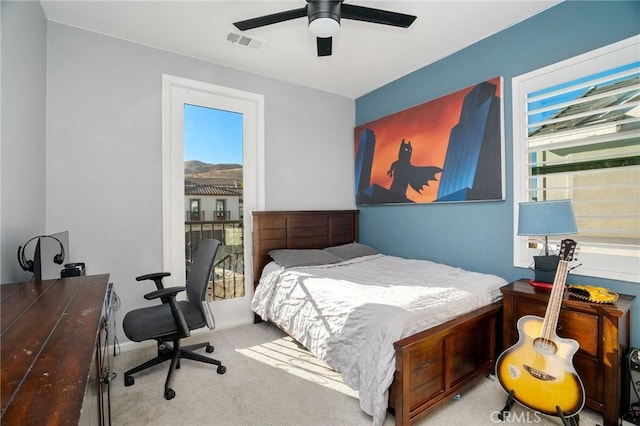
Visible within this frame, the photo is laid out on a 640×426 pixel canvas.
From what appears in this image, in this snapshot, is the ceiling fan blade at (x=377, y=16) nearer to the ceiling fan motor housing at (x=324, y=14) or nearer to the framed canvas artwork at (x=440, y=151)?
the ceiling fan motor housing at (x=324, y=14)

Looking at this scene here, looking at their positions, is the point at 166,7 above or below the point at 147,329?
above

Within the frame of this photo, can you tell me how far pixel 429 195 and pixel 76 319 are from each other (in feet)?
10.1

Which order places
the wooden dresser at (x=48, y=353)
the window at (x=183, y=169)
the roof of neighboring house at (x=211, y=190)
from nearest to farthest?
the wooden dresser at (x=48, y=353) → the window at (x=183, y=169) → the roof of neighboring house at (x=211, y=190)

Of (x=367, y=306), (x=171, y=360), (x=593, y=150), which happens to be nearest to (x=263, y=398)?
(x=171, y=360)

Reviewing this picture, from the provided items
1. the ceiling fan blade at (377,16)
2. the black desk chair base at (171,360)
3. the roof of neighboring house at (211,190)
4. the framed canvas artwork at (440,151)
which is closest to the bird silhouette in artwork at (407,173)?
the framed canvas artwork at (440,151)

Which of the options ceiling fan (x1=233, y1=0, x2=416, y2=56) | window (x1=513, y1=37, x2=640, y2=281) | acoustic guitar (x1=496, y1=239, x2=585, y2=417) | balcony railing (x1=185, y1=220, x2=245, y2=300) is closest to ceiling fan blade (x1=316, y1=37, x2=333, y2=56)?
ceiling fan (x1=233, y1=0, x2=416, y2=56)

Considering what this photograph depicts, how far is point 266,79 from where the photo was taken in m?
3.65

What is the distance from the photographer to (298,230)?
3713 mm

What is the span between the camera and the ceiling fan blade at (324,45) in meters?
2.21

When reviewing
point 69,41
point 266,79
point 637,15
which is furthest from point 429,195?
point 69,41

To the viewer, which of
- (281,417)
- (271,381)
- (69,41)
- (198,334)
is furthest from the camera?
(198,334)

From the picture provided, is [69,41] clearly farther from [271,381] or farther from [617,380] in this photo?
[617,380]

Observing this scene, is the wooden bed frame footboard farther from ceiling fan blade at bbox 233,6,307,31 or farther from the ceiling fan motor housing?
ceiling fan blade at bbox 233,6,307,31

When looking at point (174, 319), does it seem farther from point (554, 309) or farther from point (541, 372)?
point (554, 309)
